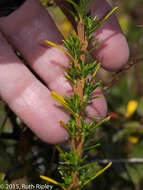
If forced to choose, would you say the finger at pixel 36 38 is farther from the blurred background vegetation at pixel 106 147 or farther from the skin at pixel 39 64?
the blurred background vegetation at pixel 106 147

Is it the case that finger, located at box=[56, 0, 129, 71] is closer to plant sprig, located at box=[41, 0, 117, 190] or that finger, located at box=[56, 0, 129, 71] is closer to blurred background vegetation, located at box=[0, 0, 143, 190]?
blurred background vegetation, located at box=[0, 0, 143, 190]

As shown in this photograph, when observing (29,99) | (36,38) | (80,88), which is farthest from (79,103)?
(36,38)

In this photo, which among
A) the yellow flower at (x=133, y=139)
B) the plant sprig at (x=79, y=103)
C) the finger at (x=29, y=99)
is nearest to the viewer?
the plant sprig at (x=79, y=103)

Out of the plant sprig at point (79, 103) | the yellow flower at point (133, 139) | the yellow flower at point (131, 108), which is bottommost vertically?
the yellow flower at point (133, 139)

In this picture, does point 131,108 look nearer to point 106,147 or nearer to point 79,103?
point 106,147

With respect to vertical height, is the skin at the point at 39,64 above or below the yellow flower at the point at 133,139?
above

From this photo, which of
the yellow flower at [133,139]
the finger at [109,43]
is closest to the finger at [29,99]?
the finger at [109,43]

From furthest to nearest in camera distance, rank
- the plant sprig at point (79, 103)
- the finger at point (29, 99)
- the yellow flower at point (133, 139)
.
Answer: the yellow flower at point (133, 139) → the finger at point (29, 99) → the plant sprig at point (79, 103)
